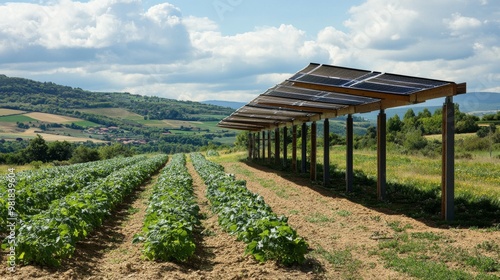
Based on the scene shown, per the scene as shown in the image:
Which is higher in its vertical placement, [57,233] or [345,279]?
[57,233]

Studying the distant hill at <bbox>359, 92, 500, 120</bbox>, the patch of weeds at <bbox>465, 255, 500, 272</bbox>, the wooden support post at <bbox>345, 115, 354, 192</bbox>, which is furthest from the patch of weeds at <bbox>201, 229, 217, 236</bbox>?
the wooden support post at <bbox>345, 115, 354, 192</bbox>

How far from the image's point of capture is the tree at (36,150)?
6781 centimetres

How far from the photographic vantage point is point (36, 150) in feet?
227

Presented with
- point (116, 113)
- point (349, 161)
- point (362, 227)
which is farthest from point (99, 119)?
point (362, 227)

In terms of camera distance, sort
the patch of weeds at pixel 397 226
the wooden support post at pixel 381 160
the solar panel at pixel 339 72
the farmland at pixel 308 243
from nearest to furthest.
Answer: the farmland at pixel 308 243, the patch of weeds at pixel 397 226, the solar panel at pixel 339 72, the wooden support post at pixel 381 160

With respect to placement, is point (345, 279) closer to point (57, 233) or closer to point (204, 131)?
point (57, 233)

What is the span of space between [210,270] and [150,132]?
119 m

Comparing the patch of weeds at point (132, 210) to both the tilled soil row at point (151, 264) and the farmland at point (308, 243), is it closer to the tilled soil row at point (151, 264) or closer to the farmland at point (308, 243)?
the farmland at point (308, 243)

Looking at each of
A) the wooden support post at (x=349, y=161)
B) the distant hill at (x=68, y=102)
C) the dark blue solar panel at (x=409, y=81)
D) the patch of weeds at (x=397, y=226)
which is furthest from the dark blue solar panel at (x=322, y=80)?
the distant hill at (x=68, y=102)

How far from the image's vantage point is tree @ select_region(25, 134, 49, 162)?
67.8 m

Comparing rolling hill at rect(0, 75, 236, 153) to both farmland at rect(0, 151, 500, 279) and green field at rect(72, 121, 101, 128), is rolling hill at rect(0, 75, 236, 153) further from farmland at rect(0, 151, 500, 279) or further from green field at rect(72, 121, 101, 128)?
farmland at rect(0, 151, 500, 279)

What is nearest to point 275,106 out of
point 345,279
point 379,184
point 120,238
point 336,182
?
point 336,182

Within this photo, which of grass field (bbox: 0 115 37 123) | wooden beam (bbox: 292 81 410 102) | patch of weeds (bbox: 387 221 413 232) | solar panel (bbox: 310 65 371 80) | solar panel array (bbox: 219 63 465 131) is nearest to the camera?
patch of weeds (bbox: 387 221 413 232)

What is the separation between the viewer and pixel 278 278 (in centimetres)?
743
